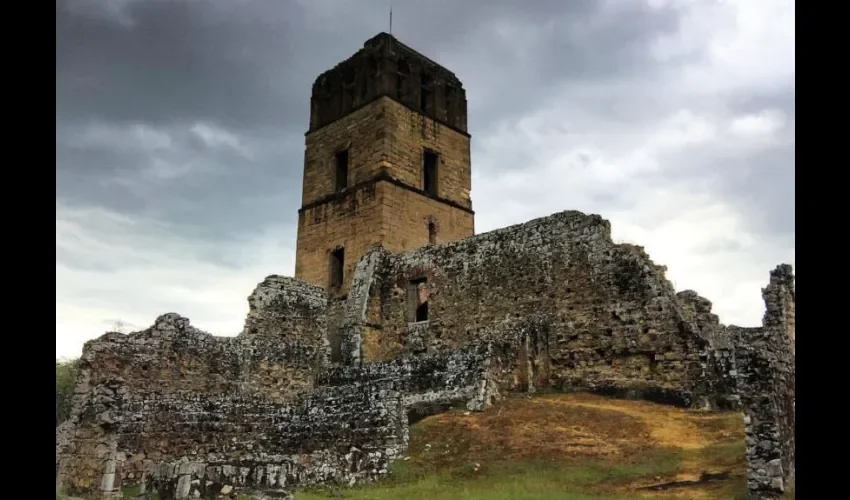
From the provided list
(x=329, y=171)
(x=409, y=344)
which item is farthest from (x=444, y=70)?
(x=409, y=344)

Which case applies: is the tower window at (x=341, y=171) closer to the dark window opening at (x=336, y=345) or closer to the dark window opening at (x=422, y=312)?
the dark window opening at (x=336, y=345)

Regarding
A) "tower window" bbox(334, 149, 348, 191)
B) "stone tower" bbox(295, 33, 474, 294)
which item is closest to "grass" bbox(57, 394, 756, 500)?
"stone tower" bbox(295, 33, 474, 294)

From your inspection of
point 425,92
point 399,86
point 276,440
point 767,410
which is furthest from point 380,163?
point 767,410

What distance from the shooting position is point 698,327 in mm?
14461

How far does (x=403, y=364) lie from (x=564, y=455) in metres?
5.49

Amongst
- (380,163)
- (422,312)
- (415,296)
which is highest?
(380,163)

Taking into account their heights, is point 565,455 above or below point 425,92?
below

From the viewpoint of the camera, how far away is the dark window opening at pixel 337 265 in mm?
25531

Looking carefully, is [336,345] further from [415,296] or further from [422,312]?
[415,296]

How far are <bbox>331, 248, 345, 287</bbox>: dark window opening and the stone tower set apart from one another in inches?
1.5

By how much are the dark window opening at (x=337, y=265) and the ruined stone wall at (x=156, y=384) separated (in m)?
7.13

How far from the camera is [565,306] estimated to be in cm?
1656

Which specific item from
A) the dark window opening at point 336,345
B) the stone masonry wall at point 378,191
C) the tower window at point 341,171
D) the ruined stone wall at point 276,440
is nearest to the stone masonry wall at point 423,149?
the stone masonry wall at point 378,191

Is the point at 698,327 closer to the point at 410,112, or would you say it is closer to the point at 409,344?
the point at 409,344
